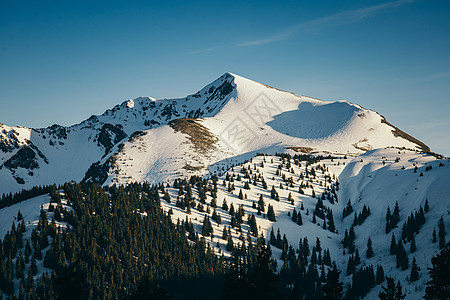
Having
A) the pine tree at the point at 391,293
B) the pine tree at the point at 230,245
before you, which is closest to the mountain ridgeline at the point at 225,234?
the pine tree at the point at 230,245

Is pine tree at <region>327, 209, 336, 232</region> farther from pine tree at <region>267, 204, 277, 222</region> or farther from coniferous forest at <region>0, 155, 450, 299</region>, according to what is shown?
pine tree at <region>267, 204, 277, 222</region>

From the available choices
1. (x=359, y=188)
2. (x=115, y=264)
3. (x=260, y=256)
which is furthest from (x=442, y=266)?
(x=359, y=188)

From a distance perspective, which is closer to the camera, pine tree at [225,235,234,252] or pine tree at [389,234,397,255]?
pine tree at [389,234,397,255]

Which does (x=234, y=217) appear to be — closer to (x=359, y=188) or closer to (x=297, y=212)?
(x=297, y=212)

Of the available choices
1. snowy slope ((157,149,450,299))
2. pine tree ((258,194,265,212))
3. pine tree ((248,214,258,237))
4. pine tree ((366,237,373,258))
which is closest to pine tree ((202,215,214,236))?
snowy slope ((157,149,450,299))

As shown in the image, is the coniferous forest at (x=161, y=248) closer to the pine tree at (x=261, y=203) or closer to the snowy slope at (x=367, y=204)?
the pine tree at (x=261, y=203)

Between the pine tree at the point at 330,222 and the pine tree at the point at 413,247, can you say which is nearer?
the pine tree at the point at 413,247

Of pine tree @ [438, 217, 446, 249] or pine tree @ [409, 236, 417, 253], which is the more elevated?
pine tree @ [438, 217, 446, 249]

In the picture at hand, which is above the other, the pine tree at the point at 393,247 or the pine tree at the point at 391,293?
the pine tree at the point at 391,293

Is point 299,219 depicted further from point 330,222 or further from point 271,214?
point 330,222

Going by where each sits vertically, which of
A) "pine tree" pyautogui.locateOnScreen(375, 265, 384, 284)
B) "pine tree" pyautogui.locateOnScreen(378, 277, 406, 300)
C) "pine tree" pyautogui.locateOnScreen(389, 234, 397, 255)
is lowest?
"pine tree" pyautogui.locateOnScreen(375, 265, 384, 284)

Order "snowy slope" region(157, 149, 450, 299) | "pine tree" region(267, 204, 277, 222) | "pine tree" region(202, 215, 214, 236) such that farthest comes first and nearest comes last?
1. "pine tree" region(267, 204, 277, 222)
2. "pine tree" region(202, 215, 214, 236)
3. "snowy slope" region(157, 149, 450, 299)

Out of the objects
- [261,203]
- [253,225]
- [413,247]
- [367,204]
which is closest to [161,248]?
[253,225]

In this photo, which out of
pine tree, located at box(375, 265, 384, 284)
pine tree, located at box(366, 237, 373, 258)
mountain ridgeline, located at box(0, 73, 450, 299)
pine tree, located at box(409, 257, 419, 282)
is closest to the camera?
pine tree, located at box(409, 257, 419, 282)
